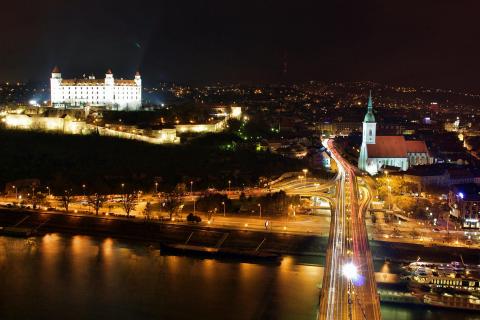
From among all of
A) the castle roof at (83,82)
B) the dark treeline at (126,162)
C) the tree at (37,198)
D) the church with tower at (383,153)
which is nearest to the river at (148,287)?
the tree at (37,198)

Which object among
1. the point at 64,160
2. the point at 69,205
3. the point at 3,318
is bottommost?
the point at 3,318

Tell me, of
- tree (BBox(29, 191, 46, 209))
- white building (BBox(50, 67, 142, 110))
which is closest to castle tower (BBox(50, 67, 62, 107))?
white building (BBox(50, 67, 142, 110))

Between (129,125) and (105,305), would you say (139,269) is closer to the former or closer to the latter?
(105,305)

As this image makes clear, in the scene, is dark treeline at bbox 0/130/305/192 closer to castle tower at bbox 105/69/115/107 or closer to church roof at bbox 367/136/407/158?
church roof at bbox 367/136/407/158

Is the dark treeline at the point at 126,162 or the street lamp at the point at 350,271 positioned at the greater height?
the dark treeline at the point at 126,162

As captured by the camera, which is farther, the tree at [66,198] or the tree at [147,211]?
the tree at [66,198]

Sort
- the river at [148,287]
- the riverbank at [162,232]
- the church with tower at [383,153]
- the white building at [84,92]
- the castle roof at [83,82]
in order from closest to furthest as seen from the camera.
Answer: the river at [148,287]
the riverbank at [162,232]
the church with tower at [383,153]
the white building at [84,92]
the castle roof at [83,82]

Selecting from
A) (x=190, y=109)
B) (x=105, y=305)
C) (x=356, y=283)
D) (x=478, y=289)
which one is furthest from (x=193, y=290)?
(x=190, y=109)

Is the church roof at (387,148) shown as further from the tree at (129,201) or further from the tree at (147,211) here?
the tree at (147,211)
